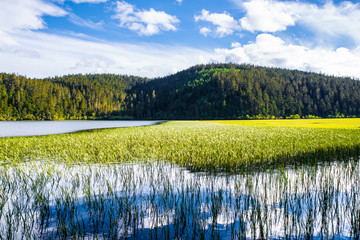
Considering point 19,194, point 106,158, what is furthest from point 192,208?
point 106,158

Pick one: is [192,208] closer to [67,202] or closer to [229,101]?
[67,202]

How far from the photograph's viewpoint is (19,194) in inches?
281

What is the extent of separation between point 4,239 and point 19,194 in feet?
10.2

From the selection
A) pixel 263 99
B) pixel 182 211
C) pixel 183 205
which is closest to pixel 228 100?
pixel 263 99

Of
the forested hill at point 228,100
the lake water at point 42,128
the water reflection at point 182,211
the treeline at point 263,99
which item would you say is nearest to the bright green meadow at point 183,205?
the water reflection at point 182,211

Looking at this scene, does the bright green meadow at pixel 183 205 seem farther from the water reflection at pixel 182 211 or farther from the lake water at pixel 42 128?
the lake water at pixel 42 128

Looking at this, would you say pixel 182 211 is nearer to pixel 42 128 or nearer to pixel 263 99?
pixel 42 128

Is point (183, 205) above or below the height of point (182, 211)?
below

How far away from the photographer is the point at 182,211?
18.1ft

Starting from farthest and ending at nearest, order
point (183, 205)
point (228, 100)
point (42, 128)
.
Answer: point (228, 100) < point (42, 128) < point (183, 205)

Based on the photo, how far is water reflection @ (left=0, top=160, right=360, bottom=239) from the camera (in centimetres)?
478

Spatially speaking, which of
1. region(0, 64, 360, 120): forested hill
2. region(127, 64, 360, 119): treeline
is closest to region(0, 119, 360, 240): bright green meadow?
region(127, 64, 360, 119): treeline

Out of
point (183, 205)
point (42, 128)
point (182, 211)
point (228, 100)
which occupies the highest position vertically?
point (228, 100)

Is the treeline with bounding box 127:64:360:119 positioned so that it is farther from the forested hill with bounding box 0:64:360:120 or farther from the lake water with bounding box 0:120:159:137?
the lake water with bounding box 0:120:159:137
